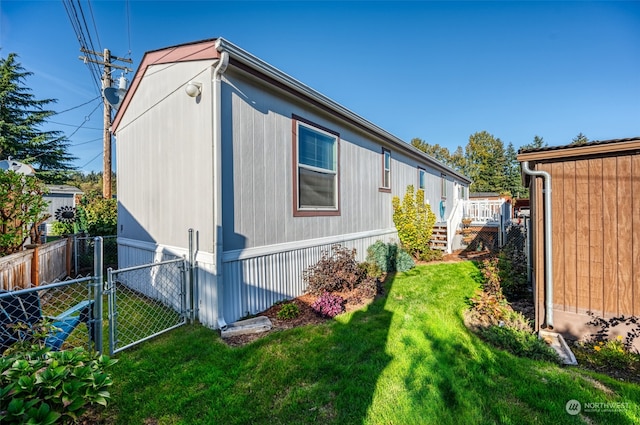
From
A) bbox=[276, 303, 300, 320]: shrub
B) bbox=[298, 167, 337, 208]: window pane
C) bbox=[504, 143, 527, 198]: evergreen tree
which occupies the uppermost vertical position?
bbox=[504, 143, 527, 198]: evergreen tree

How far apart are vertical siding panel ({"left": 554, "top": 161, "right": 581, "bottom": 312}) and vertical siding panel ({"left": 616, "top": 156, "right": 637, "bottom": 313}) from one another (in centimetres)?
39

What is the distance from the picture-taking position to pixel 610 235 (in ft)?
10.8

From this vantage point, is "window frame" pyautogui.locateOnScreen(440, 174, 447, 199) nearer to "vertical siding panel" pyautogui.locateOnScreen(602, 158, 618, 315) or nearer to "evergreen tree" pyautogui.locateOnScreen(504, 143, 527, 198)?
"vertical siding panel" pyautogui.locateOnScreen(602, 158, 618, 315)

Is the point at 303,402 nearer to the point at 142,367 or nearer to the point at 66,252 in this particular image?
the point at 142,367

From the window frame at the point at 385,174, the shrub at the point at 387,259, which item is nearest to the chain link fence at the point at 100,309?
the shrub at the point at 387,259

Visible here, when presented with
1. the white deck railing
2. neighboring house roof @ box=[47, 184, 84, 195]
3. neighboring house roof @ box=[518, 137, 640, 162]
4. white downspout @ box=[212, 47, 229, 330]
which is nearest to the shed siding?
neighboring house roof @ box=[518, 137, 640, 162]

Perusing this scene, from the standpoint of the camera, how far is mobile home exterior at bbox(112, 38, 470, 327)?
3912 mm

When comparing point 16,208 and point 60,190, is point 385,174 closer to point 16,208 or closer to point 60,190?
point 16,208

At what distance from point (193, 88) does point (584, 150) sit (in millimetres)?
5170

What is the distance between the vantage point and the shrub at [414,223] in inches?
340

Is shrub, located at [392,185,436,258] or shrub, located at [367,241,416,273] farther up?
A: shrub, located at [392,185,436,258]

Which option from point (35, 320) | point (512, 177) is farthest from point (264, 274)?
point (512, 177)

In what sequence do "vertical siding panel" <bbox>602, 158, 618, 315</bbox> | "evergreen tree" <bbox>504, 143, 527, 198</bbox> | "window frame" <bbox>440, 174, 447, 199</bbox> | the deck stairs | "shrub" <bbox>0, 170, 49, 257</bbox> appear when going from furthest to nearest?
"evergreen tree" <bbox>504, 143, 527, 198</bbox> < "window frame" <bbox>440, 174, 447, 199</bbox> < the deck stairs < "shrub" <bbox>0, 170, 49, 257</bbox> < "vertical siding panel" <bbox>602, 158, 618, 315</bbox>

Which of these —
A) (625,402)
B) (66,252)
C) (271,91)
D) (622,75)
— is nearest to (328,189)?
(271,91)
